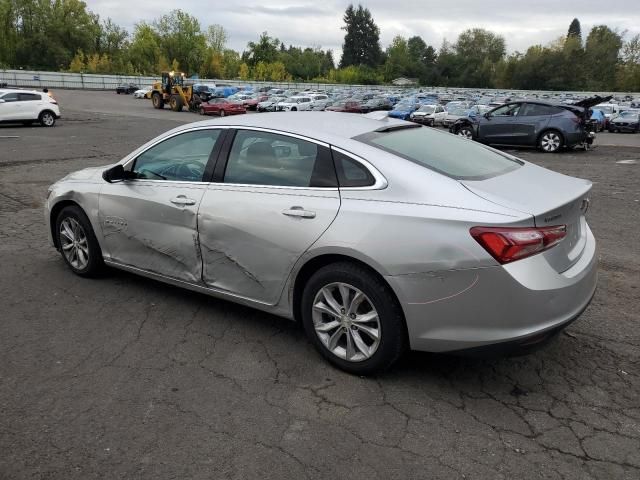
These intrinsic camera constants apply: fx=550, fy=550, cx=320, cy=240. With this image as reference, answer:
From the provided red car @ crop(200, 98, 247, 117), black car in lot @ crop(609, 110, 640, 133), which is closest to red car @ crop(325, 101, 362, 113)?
red car @ crop(200, 98, 247, 117)

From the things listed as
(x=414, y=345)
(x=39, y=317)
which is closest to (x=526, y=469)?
(x=414, y=345)

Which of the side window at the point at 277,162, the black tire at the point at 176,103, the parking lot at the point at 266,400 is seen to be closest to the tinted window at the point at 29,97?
the black tire at the point at 176,103

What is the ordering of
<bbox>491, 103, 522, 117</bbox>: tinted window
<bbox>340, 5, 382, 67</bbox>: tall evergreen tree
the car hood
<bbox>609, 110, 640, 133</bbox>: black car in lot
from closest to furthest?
1. the car hood
2. <bbox>491, 103, 522, 117</bbox>: tinted window
3. <bbox>609, 110, 640, 133</bbox>: black car in lot
4. <bbox>340, 5, 382, 67</bbox>: tall evergreen tree

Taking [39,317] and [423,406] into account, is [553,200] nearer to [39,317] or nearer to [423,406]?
[423,406]

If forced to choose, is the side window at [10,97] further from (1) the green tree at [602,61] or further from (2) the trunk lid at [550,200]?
(1) the green tree at [602,61]

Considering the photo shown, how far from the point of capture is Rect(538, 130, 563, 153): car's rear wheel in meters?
16.9

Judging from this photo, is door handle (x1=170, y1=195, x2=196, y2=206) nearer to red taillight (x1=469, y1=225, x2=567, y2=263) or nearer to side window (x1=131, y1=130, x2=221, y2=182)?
side window (x1=131, y1=130, x2=221, y2=182)

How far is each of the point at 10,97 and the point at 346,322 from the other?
23.9m

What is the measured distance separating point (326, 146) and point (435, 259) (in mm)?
1067

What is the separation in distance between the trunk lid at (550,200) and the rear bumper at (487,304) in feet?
0.45

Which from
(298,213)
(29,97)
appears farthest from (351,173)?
(29,97)

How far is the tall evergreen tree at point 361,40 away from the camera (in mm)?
145750

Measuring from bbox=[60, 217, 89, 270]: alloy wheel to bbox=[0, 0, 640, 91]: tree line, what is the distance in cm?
8935

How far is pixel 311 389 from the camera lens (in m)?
3.21
